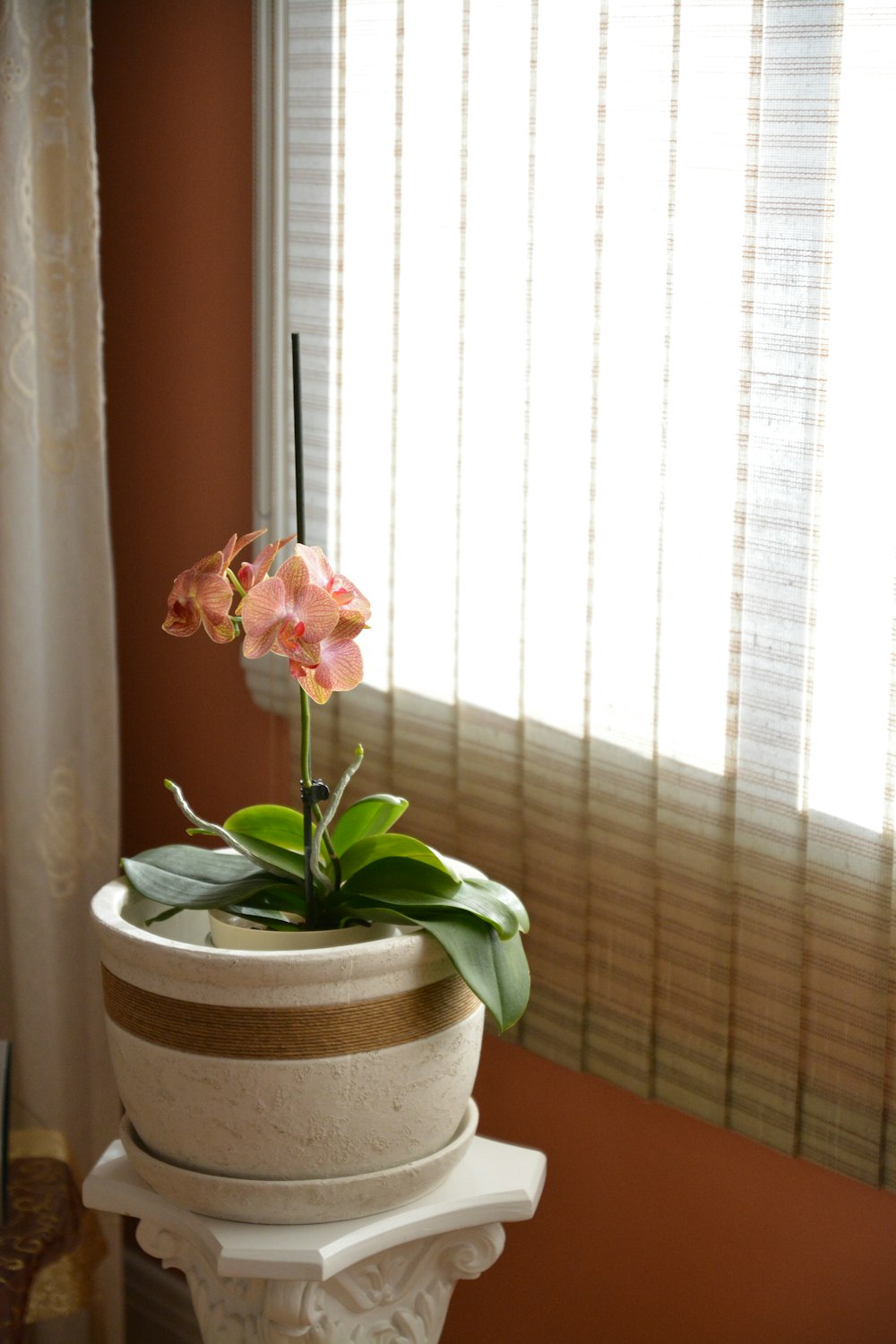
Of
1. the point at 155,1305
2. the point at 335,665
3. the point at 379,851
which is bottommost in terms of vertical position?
the point at 155,1305

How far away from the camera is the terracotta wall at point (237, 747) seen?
1.49 metres

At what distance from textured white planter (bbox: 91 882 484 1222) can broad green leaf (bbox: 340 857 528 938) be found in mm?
41

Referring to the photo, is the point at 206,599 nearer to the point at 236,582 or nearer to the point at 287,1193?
the point at 236,582

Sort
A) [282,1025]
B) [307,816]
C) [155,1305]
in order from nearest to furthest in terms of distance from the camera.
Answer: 1. [282,1025]
2. [307,816]
3. [155,1305]

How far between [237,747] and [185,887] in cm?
100

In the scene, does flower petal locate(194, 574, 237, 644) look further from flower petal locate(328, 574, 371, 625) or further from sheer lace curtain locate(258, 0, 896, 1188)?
sheer lace curtain locate(258, 0, 896, 1188)

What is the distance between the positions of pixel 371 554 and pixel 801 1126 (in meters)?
0.86

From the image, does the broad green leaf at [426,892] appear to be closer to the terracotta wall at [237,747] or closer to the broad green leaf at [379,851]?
the broad green leaf at [379,851]

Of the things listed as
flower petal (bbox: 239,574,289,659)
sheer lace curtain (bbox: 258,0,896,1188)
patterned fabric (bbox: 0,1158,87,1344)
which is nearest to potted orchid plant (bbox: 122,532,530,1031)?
flower petal (bbox: 239,574,289,659)

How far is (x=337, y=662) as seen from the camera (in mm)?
1088

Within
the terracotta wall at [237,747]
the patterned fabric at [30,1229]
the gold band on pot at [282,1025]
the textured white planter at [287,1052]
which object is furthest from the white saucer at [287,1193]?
the patterned fabric at [30,1229]

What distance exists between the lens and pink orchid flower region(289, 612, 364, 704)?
1.08m

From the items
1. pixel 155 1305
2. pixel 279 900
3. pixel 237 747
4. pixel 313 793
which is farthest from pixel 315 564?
pixel 155 1305

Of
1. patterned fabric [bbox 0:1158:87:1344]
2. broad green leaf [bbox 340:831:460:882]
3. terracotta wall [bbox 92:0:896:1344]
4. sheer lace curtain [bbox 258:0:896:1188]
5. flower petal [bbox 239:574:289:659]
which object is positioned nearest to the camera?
flower petal [bbox 239:574:289:659]
